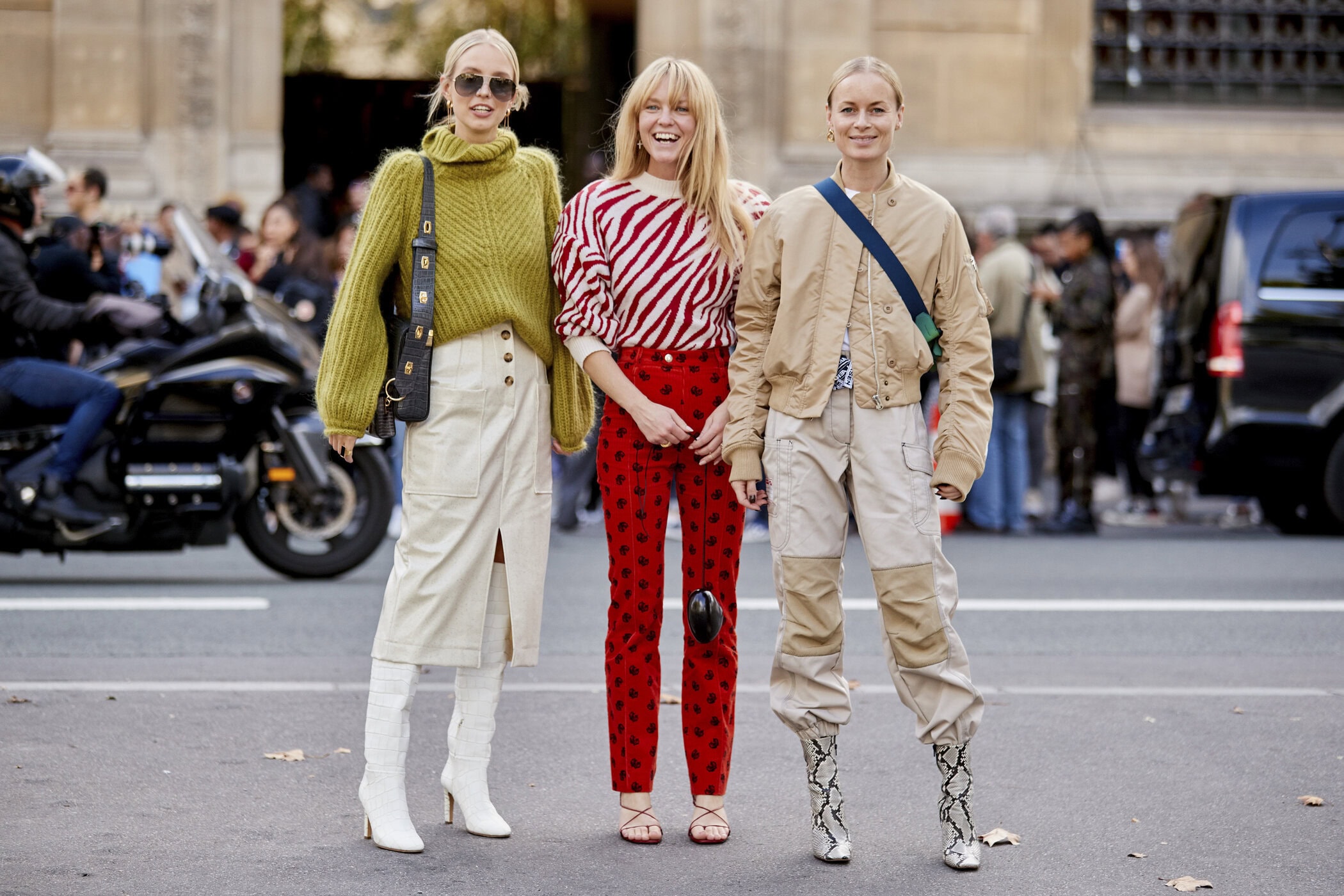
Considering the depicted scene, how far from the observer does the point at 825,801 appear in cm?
442

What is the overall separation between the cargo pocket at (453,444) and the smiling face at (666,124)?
721mm

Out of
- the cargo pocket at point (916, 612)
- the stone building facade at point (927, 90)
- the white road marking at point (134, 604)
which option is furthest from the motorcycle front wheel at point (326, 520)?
the stone building facade at point (927, 90)

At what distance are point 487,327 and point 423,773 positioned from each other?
4.70ft

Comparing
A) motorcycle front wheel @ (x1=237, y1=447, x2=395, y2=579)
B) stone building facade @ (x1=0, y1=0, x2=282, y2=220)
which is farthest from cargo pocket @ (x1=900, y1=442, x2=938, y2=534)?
stone building facade @ (x1=0, y1=0, x2=282, y2=220)

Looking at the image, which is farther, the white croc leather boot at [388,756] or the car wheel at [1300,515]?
the car wheel at [1300,515]

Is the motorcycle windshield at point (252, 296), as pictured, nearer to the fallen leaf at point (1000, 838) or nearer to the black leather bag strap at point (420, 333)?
the black leather bag strap at point (420, 333)

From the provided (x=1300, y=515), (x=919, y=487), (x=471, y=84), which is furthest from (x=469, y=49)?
(x=1300, y=515)

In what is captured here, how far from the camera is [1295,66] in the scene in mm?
18062

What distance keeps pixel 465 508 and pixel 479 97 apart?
98 centimetres

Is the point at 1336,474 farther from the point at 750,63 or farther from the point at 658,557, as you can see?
the point at 658,557

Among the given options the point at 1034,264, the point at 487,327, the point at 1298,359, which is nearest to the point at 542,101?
the point at 1034,264

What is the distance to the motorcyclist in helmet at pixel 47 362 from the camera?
330 inches

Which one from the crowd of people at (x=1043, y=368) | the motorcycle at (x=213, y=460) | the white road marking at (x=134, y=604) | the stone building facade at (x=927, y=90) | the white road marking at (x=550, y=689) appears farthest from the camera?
the stone building facade at (x=927, y=90)

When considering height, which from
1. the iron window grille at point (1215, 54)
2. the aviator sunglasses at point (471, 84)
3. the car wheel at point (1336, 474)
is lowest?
the car wheel at point (1336, 474)
